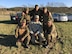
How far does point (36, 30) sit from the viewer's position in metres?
11.4

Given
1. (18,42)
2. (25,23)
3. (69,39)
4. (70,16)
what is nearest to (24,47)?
(18,42)

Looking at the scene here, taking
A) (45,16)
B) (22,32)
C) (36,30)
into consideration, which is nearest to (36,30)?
(36,30)

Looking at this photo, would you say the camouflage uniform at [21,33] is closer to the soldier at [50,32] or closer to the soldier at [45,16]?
the soldier at [50,32]

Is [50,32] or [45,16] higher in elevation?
[45,16]

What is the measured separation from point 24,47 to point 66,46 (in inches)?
82.8

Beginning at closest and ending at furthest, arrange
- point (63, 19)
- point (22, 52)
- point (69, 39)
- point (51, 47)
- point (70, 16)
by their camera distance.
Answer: point (22, 52) → point (51, 47) → point (69, 39) → point (63, 19) → point (70, 16)

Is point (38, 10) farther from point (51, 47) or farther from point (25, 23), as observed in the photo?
point (51, 47)

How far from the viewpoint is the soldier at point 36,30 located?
1130 cm

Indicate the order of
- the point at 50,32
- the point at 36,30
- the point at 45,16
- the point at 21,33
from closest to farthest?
the point at 50,32 < the point at 21,33 < the point at 36,30 < the point at 45,16

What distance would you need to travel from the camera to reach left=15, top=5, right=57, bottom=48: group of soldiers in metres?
11.1

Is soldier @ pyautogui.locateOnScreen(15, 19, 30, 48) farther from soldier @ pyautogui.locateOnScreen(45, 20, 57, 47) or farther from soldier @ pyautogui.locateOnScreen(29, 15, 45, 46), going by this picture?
soldier @ pyautogui.locateOnScreen(45, 20, 57, 47)

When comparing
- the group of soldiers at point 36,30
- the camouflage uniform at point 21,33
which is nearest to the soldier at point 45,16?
the group of soldiers at point 36,30

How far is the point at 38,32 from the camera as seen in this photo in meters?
11.3

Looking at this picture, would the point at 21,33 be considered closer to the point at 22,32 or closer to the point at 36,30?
the point at 22,32
